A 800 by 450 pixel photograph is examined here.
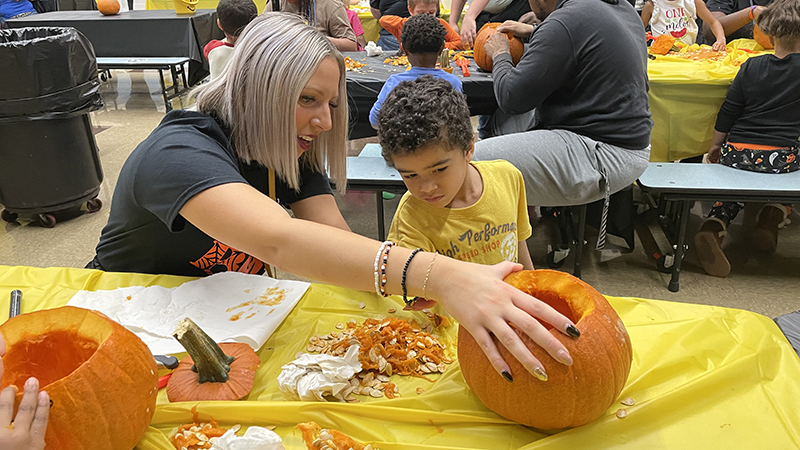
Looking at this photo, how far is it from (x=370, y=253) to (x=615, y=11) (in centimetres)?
203

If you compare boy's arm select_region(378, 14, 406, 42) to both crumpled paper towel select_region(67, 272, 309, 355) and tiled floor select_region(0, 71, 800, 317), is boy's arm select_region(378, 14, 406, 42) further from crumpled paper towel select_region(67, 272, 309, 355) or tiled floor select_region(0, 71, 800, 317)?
crumpled paper towel select_region(67, 272, 309, 355)

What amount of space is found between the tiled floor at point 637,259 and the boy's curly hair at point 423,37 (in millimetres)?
1169

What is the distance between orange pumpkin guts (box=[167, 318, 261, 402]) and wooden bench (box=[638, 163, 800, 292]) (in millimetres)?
2291

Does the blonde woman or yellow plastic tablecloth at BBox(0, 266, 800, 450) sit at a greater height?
the blonde woman

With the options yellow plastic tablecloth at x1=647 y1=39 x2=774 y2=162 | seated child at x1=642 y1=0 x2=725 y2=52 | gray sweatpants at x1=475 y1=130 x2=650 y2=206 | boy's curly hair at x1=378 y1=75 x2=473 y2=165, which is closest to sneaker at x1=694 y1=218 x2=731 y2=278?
yellow plastic tablecloth at x1=647 y1=39 x2=774 y2=162

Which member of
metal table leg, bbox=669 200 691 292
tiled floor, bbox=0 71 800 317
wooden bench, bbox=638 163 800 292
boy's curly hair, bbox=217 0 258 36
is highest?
boy's curly hair, bbox=217 0 258 36

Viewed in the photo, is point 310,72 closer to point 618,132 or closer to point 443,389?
point 443,389

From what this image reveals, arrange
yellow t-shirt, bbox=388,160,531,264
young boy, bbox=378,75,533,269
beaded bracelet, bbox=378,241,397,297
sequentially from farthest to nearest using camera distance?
yellow t-shirt, bbox=388,160,531,264 < young boy, bbox=378,75,533,269 < beaded bracelet, bbox=378,241,397,297

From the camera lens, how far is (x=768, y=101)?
9.62 feet

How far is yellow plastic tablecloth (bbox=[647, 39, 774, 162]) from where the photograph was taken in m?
3.28

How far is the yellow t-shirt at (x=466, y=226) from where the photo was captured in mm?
1407

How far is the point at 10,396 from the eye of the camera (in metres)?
0.76

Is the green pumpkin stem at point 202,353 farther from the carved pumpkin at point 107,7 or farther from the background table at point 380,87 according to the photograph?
the carved pumpkin at point 107,7

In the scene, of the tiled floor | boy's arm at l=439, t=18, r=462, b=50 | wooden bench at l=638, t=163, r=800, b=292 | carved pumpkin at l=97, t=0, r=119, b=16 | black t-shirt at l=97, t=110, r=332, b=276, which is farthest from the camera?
carved pumpkin at l=97, t=0, r=119, b=16
